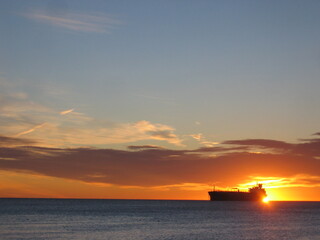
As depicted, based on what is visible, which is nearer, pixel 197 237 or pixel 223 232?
pixel 197 237

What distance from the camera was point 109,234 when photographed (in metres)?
75.4

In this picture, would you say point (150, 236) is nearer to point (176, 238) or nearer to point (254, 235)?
point (176, 238)

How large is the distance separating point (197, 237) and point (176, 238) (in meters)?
4.18

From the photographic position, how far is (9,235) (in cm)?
6950

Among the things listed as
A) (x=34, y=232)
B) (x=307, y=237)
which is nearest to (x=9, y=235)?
(x=34, y=232)

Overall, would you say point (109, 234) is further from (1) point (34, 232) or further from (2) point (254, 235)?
(2) point (254, 235)

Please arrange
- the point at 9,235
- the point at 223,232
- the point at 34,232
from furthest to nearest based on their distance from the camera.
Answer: the point at 223,232 → the point at 34,232 → the point at 9,235

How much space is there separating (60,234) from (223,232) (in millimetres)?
29733

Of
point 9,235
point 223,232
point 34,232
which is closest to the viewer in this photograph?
point 9,235

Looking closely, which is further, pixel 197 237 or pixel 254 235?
pixel 254 235

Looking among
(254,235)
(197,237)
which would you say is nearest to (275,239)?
(254,235)

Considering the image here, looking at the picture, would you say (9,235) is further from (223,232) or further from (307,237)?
(307,237)

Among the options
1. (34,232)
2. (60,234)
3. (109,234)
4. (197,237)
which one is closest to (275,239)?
(197,237)

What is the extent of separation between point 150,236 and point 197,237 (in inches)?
301
